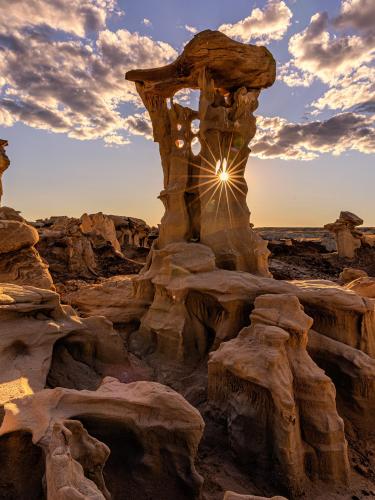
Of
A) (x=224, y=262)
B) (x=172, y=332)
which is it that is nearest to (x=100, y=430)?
(x=172, y=332)

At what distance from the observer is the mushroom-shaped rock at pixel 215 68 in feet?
26.8

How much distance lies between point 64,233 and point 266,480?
15.5 m

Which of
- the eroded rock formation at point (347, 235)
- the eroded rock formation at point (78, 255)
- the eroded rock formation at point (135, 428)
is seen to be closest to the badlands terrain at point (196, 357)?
the eroded rock formation at point (135, 428)

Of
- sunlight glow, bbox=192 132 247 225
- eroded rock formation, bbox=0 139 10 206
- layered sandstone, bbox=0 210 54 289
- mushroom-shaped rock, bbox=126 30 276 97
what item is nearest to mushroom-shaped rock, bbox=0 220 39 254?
layered sandstone, bbox=0 210 54 289

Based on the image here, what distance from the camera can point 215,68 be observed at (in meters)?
8.65

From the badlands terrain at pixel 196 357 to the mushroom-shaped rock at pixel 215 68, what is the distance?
0.13ft

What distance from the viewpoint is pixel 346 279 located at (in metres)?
12.6

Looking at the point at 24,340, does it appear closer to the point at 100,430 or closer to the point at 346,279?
the point at 100,430

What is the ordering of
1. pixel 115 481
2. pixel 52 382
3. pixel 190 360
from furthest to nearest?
pixel 190 360
pixel 52 382
pixel 115 481

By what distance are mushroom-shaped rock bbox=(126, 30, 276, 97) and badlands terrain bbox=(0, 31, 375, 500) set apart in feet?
0.13

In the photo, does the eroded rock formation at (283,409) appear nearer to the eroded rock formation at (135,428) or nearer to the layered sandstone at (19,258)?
the eroded rock formation at (135,428)

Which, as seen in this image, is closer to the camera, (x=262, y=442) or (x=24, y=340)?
(x=262, y=442)

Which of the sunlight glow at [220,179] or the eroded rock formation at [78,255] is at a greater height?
the sunlight glow at [220,179]

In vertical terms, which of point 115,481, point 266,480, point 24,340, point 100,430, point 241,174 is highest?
point 241,174
